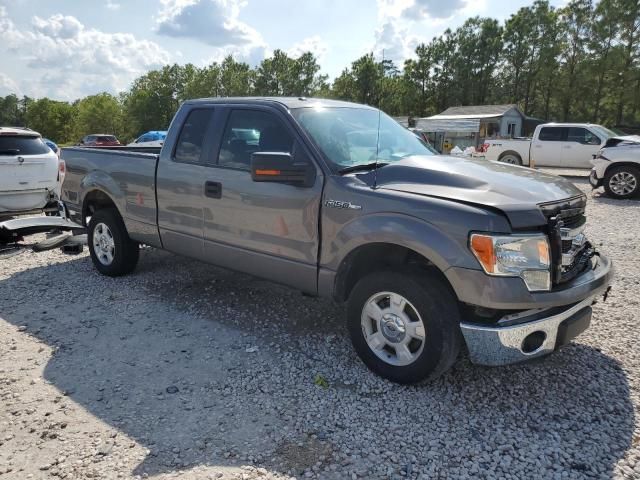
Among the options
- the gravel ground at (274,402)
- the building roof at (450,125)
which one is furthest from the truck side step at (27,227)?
the building roof at (450,125)

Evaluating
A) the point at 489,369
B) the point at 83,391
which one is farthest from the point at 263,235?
the point at 489,369

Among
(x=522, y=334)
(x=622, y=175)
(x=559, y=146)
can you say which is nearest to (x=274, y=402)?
(x=522, y=334)

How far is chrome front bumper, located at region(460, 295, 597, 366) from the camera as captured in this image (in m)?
2.92

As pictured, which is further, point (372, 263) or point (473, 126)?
point (473, 126)

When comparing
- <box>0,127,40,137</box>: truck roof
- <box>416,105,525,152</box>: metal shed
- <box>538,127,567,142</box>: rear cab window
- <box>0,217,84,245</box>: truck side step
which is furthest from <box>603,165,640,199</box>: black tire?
<box>416,105,525,152</box>: metal shed

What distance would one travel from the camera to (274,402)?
3.24 metres

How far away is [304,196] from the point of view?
3689mm

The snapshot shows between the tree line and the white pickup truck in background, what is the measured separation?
1624 centimetres

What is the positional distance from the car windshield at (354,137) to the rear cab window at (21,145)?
6.05 m

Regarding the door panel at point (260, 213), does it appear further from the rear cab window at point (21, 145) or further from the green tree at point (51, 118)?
the green tree at point (51, 118)

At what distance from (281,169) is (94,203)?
3.49m

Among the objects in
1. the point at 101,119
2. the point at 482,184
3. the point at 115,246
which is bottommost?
the point at 115,246

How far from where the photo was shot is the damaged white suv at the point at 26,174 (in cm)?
775

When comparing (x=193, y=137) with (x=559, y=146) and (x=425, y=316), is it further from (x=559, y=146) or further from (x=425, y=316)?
(x=559, y=146)
